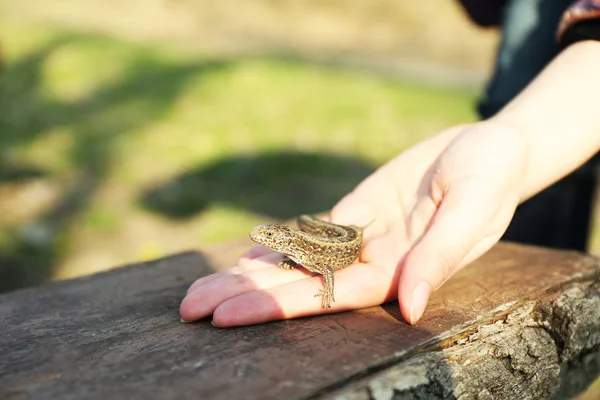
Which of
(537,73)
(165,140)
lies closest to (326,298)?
(537,73)

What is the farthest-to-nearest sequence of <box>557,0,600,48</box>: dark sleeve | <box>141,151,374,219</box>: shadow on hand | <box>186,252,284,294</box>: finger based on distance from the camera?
<box>141,151,374,219</box>: shadow on hand, <box>557,0,600,48</box>: dark sleeve, <box>186,252,284,294</box>: finger

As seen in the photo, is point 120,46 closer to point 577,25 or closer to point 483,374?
point 577,25

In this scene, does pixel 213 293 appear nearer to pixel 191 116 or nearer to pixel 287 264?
pixel 287 264

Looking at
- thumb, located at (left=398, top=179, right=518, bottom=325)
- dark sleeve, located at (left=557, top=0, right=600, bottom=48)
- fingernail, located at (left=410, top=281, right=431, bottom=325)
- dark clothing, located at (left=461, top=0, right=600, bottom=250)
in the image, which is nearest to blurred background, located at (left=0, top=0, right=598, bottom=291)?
dark clothing, located at (left=461, top=0, right=600, bottom=250)

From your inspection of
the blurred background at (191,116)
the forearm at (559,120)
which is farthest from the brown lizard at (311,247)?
the blurred background at (191,116)

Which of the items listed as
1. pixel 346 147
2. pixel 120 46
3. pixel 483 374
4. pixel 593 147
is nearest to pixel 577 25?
pixel 593 147

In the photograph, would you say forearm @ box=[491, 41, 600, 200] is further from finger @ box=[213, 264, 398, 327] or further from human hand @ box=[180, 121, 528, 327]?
finger @ box=[213, 264, 398, 327]
